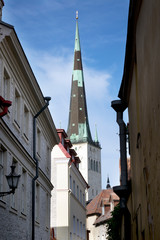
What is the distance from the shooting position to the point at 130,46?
11.3m

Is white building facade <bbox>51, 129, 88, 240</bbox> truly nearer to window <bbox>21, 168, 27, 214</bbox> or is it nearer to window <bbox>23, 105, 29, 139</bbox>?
window <bbox>23, 105, 29, 139</bbox>

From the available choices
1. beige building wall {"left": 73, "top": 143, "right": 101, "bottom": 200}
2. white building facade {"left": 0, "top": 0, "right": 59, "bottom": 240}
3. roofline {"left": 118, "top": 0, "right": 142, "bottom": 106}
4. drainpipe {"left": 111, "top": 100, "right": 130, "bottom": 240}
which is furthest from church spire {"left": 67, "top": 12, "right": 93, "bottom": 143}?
roofline {"left": 118, "top": 0, "right": 142, "bottom": 106}

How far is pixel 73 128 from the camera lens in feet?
408

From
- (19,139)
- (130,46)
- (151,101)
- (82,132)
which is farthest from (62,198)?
(82,132)

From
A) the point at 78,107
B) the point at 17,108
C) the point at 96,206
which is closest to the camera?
the point at 17,108

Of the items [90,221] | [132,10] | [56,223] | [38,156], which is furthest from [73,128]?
[132,10]

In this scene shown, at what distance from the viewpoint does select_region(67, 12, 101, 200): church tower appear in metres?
118

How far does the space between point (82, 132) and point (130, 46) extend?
113798 millimetres

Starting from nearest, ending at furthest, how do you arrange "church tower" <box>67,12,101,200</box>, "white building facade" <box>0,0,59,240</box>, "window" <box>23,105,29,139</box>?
1. "white building facade" <box>0,0,59,240</box>
2. "window" <box>23,105,29,139</box>
3. "church tower" <box>67,12,101,200</box>

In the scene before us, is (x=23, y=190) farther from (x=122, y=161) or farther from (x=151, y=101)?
(x=151, y=101)

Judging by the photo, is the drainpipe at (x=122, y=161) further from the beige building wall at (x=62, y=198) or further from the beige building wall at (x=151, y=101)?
the beige building wall at (x=62, y=198)

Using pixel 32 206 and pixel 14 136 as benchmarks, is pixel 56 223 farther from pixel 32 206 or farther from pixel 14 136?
pixel 14 136

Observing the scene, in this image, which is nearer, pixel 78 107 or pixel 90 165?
pixel 78 107

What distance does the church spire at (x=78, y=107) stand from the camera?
384 feet
